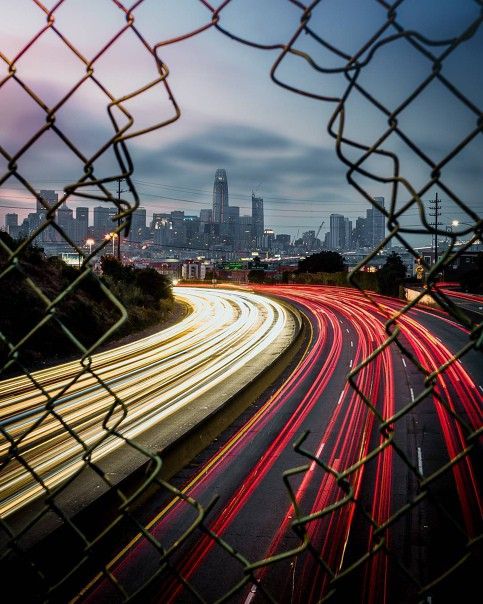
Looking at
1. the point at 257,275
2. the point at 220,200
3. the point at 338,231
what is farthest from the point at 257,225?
the point at 257,275

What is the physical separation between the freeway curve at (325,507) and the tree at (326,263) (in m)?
59.1

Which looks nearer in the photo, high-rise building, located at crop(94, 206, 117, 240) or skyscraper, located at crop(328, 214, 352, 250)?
high-rise building, located at crop(94, 206, 117, 240)

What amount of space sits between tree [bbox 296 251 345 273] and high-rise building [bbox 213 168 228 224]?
3594 inches

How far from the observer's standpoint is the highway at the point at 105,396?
7.82 meters

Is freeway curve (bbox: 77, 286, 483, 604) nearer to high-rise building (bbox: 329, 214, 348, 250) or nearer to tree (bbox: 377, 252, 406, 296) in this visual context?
tree (bbox: 377, 252, 406, 296)

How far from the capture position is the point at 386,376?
2252 cm

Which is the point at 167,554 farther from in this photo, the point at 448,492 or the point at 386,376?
the point at 386,376

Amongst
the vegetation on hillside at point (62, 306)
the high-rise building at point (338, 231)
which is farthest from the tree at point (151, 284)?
the high-rise building at point (338, 231)

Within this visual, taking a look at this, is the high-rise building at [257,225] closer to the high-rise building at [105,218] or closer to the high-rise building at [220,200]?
the high-rise building at [220,200]

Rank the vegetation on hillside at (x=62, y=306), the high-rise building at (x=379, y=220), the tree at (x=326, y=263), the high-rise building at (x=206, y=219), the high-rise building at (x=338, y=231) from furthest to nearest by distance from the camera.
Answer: the high-rise building at (x=206, y=219), the high-rise building at (x=338, y=231), the tree at (x=326, y=263), the vegetation on hillside at (x=62, y=306), the high-rise building at (x=379, y=220)

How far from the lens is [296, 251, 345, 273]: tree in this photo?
8025 cm

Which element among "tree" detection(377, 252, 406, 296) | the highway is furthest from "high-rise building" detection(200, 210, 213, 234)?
the highway

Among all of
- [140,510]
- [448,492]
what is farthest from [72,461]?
[448,492]

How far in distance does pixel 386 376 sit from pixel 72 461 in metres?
15.9
